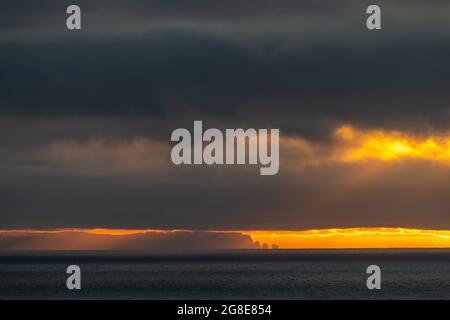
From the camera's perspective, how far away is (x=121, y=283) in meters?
174

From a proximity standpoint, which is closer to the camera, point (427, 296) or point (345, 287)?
point (427, 296)

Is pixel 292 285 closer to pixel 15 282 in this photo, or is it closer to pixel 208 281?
pixel 208 281

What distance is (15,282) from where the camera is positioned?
7480 inches

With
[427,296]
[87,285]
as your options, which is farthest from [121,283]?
[427,296]
